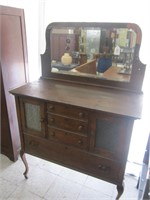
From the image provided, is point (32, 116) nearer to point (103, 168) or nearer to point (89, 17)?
point (103, 168)

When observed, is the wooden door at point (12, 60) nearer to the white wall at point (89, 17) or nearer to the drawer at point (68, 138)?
the white wall at point (89, 17)

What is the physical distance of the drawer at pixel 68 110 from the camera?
3.84 feet

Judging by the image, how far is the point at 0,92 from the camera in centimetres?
165

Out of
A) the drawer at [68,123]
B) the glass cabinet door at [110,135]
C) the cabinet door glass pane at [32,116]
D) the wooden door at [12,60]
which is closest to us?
the glass cabinet door at [110,135]

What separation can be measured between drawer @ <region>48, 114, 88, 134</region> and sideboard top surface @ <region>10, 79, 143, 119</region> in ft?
0.46

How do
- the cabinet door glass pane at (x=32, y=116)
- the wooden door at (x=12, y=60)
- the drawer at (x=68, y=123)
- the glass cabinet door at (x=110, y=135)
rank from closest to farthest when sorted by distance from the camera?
the glass cabinet door at (x=110, y=135) → the drawer at (x=68, y=123) → the cabinet door glass pane at (x=32, y=116) → the wooden door at (x=12, y=60)

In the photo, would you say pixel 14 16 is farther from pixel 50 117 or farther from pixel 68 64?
pixel 50 117

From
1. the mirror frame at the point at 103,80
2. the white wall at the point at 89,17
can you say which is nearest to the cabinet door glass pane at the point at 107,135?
the mirror frame at the point at 103,80

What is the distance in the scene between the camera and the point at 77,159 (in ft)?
4.45

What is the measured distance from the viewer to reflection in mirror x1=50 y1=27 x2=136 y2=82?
1.36m

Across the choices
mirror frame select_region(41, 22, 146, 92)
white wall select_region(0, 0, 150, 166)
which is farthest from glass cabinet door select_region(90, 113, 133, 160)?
white wall select_region(0, 0, 150, 166)

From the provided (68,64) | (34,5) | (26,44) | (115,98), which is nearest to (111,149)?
(115,98)

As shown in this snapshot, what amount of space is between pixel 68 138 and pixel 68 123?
128mm

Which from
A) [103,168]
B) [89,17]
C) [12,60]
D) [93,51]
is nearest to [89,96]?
[93,51]
